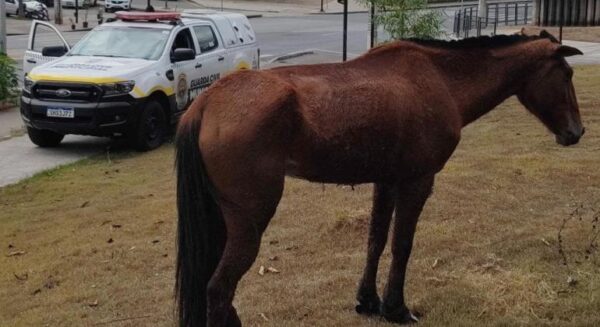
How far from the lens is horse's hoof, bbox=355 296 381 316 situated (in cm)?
520

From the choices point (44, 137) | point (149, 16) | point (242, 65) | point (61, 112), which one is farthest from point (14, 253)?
point (242, 65)

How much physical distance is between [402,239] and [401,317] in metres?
0.57

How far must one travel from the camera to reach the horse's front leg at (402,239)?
4625 millimetres

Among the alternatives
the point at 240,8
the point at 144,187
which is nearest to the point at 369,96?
the point at 144,187

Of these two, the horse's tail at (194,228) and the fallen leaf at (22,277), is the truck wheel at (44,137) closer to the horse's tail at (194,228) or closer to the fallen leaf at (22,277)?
the fallen leaf at (22,277)

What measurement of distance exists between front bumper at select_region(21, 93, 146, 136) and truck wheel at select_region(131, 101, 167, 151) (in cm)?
12

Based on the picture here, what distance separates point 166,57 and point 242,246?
915cm

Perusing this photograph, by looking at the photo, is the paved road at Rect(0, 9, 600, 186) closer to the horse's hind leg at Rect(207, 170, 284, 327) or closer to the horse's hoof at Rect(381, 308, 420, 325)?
the horse's hoof at Rect(381, 308, 420, 325)

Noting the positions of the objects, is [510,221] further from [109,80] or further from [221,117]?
[109,80]

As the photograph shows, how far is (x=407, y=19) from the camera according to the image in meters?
13.1

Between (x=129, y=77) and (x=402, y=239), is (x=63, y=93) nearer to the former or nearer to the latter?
(x=129, y=77)

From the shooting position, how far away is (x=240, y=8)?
57.2 metres

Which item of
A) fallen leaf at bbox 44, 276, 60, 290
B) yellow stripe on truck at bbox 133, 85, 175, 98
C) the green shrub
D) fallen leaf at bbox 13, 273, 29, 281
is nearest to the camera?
fallen leaf at bbox 44, 276, 60, 290

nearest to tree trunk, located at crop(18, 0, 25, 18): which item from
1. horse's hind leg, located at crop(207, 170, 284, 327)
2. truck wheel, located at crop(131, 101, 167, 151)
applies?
truck wheel, located at crop(131, 101, 167, 151)
